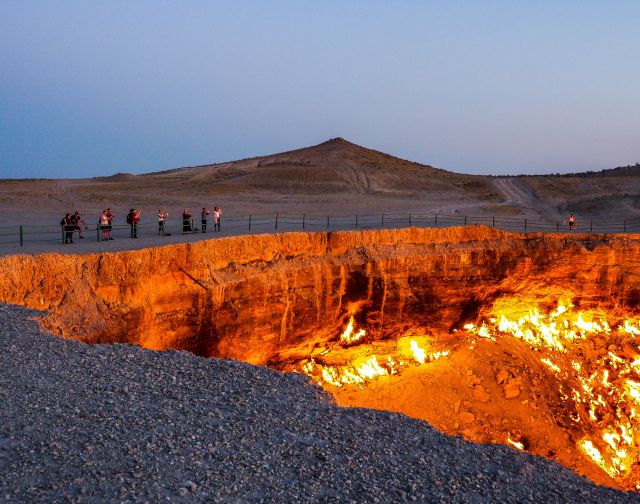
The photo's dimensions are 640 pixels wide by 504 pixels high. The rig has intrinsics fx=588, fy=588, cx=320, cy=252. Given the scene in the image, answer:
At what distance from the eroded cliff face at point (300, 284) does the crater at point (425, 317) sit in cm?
5

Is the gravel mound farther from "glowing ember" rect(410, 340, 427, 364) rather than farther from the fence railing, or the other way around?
the fence railing

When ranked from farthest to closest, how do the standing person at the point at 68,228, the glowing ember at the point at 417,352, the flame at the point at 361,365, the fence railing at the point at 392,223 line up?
the fence railing at the point at 392,223
the glowing ember at the point at 417,352
the flame at the point at 361,365
the standing person at the point at 68,228

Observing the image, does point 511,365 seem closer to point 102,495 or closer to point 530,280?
point 530,280

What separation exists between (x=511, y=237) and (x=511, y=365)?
5207 millimetres

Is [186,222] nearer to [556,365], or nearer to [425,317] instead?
[425,317]

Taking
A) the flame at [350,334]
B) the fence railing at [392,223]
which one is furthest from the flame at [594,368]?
the fence railing at [392,223]

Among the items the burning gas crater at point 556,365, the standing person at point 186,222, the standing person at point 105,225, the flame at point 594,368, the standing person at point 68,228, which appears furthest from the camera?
the standing person at point 186,222

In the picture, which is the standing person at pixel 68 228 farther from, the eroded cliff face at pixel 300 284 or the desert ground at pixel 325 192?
the desert ground at pixel 325 192

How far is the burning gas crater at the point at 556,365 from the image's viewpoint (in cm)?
2061

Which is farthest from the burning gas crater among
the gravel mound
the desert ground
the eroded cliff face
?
the desert ground

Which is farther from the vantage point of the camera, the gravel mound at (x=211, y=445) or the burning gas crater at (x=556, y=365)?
the burning gas crater at (x=556, y=365)

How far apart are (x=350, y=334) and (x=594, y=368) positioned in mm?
10344

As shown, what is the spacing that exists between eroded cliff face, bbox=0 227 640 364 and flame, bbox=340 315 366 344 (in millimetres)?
402

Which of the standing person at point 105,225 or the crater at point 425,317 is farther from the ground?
the standing person at point 105,225
